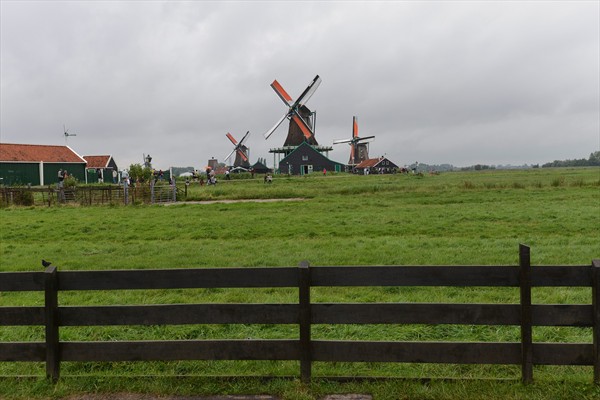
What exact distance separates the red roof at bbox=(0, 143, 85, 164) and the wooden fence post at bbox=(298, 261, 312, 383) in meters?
61.2

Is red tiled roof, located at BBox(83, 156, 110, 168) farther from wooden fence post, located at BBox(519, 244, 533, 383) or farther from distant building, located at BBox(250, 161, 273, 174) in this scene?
wooden fence post, located at BBox(519, 244, 533, 383)

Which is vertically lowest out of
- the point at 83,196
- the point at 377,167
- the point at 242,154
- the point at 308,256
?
the point at 308,256

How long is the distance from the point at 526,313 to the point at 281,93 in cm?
8823

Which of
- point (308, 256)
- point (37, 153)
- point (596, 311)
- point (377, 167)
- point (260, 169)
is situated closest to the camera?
point (596, 311)

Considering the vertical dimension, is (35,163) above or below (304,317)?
above

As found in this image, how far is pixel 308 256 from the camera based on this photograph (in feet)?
37.5

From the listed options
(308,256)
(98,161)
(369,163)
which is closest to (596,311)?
(308,256)

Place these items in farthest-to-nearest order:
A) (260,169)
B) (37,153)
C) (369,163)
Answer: (369,163) < (260,169) < (37,153)

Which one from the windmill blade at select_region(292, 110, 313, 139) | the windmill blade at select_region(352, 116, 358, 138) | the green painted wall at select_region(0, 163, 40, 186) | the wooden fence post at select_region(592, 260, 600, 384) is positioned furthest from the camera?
the windmill blade at select_region(352, 116, 358, 138)

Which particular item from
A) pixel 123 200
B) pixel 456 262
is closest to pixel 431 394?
pixel 456 262

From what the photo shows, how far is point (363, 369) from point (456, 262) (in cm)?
597

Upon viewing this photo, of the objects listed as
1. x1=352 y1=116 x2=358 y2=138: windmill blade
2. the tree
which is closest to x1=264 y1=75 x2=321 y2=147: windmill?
x1=352 y1=116 x2=358 y2=138: windmill blade

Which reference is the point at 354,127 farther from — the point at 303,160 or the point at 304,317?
the point at 304,317

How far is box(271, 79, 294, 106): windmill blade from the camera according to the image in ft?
293
